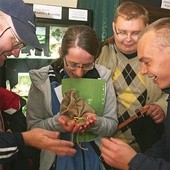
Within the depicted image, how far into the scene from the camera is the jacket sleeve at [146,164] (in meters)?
1.27

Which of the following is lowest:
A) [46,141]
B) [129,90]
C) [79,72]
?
[46,141]

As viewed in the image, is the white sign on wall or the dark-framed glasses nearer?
the dark-framed glasses

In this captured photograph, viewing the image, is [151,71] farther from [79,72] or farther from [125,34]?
[125,34]

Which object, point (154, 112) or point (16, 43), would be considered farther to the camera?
point (154, 112)

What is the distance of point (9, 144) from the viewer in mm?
1325

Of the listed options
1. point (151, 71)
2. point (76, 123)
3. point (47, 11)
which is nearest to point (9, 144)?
point (76, 123)

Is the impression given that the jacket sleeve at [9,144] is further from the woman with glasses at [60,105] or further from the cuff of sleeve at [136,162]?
the cuff of sleeve at [136,162]

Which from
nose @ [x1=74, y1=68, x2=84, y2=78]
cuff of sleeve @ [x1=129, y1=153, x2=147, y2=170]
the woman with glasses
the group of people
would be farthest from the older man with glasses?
cuff of sleeve @ [x1=129, y1=153, x2=147, y2=170]

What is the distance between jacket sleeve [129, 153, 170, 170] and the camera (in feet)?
4.16

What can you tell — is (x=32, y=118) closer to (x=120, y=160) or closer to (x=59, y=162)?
(x=59, y=162)

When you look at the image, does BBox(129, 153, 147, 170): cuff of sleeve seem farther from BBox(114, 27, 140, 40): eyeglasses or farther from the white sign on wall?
the white sign on wall

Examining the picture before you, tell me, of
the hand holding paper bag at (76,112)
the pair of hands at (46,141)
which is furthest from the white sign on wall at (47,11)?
the pair of hands at (46,141)

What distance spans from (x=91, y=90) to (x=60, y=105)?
207 mm

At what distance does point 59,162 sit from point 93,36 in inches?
27.9
